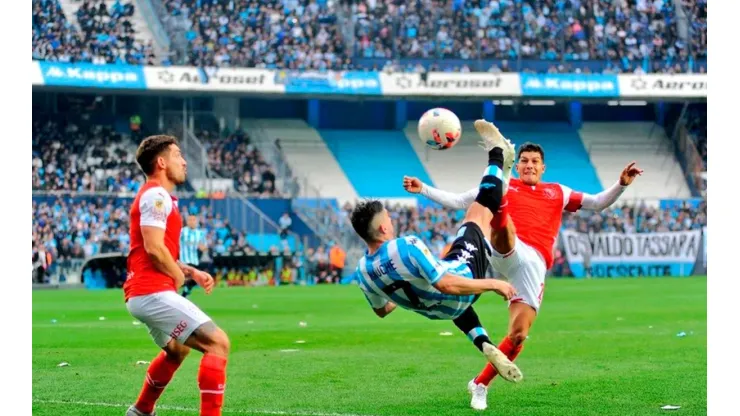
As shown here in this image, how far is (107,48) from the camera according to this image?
44.2 m

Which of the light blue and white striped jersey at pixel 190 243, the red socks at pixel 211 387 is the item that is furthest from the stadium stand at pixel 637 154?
the red socks at pixel 211 387

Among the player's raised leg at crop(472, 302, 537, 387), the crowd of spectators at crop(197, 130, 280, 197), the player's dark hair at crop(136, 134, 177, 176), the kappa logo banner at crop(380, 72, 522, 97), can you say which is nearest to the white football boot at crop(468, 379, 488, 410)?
the player's raised leg at crop(472, 302, 537, 387)

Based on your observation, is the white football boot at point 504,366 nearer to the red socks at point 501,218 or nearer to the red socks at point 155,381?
the red socks at point 501,218

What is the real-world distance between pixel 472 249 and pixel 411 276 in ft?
3.06

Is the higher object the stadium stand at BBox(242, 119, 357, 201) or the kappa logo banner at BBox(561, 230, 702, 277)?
the stadium stand at BBox(242, 119, 357, 201)

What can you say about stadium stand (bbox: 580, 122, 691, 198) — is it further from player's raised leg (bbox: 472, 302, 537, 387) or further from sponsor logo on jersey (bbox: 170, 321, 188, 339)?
sponsor logo on jersey (bbox: 170, 321, 188, 339)

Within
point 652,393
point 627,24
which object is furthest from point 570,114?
point 652,393

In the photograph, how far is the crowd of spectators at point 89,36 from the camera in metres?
43.1

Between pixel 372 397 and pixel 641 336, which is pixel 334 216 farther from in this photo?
pixel 372 397

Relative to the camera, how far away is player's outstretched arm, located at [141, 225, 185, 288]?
8.19 meters

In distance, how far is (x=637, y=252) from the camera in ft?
139

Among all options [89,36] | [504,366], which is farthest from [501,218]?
[89,36]

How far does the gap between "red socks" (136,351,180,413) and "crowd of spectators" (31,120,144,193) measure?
33204 millimetres
